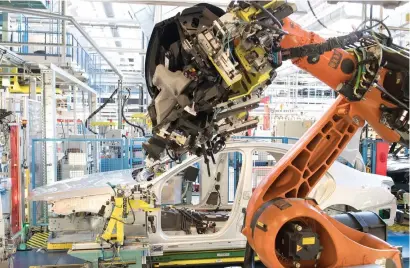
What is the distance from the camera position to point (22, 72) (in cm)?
806

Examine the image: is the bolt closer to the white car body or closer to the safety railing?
the white car body

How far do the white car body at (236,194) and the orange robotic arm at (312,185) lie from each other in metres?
1.69

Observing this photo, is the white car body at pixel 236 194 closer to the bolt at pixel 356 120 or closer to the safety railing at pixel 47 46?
the bolt at pixel 356 120

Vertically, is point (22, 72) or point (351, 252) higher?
point (22, 72)

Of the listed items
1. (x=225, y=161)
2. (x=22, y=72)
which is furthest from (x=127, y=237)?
(x=22, y=72)

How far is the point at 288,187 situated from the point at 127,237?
232 centimetres

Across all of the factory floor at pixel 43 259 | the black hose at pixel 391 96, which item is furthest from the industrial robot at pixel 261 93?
the factory floor at pixel 43 259

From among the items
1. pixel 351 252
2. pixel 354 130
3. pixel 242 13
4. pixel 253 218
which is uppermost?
pixel 242 13

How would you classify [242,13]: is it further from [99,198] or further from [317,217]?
[99,198]

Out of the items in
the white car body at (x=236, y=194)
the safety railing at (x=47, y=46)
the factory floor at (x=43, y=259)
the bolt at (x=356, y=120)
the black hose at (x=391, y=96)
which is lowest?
the factory floor at (x=43, y=259)

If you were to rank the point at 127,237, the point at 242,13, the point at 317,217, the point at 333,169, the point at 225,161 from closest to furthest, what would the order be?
the point at 242,13
the point at 317,217
the point at 127,237
the point at 333,169
the point at 225,161

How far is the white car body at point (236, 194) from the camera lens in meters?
4.26

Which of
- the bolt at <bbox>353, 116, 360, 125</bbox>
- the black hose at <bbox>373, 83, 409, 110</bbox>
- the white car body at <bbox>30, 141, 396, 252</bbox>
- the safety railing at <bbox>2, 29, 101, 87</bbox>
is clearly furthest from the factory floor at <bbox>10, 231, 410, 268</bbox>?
the safety railing at <bbox>2, 29, 101, 87</bbox>

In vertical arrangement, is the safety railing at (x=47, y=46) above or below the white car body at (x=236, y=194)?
above
